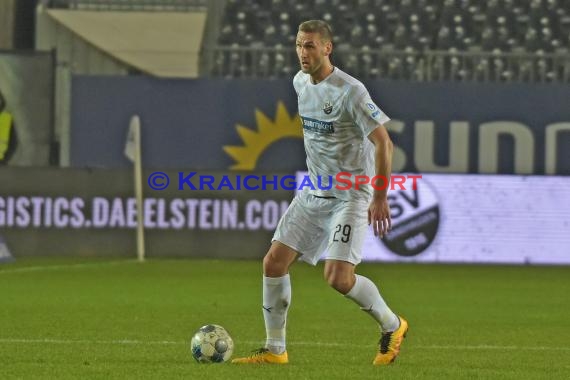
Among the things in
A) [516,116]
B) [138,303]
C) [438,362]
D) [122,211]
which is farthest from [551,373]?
[516,116]

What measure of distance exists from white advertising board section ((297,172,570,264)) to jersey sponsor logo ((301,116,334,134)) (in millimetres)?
12118

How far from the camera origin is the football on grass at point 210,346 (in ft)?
27.9

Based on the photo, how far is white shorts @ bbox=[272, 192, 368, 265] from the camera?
336 inches

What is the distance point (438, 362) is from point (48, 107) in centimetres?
1549

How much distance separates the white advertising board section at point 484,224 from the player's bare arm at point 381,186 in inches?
489

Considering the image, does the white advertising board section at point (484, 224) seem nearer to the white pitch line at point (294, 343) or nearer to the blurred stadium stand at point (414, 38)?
the blurred stadium stand at point (414, 38)

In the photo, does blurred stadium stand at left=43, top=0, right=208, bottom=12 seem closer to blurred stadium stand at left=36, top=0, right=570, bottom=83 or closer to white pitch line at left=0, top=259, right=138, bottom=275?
blurred stadium stand at left=36, top=0, right=570, bottom=83

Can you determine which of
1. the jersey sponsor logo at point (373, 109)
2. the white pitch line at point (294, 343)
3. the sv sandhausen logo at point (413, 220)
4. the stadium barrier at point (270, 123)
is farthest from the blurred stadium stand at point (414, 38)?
the jersey sponsor logo at point (373, 109)

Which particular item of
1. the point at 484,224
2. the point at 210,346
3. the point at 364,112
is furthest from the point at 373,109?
the point at 484,224

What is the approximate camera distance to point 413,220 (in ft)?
67.9

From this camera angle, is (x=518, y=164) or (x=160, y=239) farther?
(x=518, y=164)

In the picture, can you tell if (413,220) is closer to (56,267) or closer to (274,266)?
(56,267)

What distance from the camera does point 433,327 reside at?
11828 mm

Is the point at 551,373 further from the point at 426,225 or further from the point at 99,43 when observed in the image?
the point at 99,43
